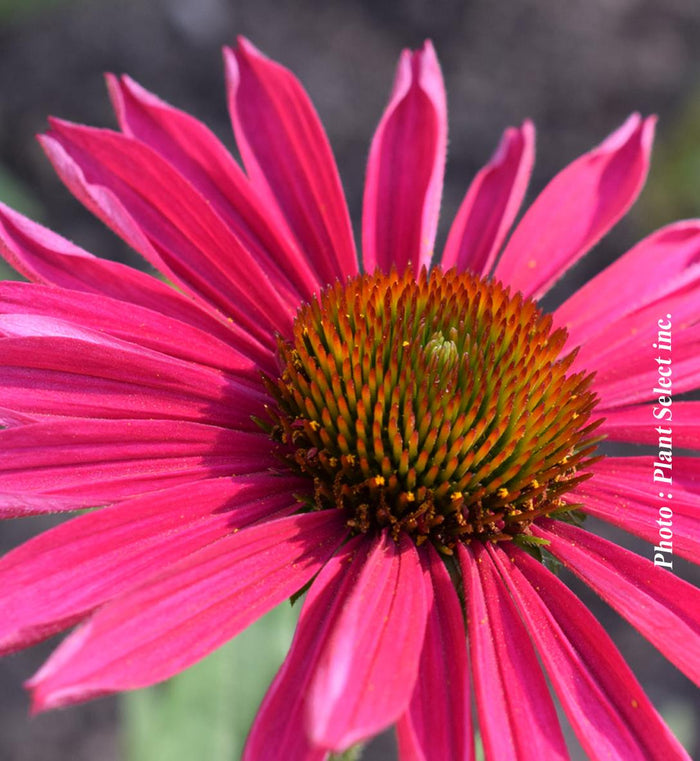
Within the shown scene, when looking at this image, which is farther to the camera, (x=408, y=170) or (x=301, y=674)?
(x=408, y=170)

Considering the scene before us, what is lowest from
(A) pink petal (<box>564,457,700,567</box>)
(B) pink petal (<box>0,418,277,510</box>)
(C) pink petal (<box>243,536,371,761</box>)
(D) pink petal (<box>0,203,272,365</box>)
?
(C) pink petal (<box>243,536,371,761</box>)

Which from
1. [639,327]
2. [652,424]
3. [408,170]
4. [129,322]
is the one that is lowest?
[129,322]

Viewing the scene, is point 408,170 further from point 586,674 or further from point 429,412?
point 586,674

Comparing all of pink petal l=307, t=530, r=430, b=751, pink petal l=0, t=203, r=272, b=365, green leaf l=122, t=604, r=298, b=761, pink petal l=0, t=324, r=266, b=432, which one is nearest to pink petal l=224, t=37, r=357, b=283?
pink petal l=0, t=203, r=272, b=365

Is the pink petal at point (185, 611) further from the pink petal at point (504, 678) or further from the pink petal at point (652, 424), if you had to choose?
the pink petal at point (652, 424)

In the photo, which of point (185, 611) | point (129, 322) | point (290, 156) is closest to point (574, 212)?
point (290, 156)

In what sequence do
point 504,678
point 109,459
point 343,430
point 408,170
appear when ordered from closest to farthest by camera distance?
point 504,678
point 109,459
point 343,430
point 408,170

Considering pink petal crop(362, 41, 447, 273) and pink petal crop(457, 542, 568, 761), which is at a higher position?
A: pink petal crop(362, 41, 447, 273)

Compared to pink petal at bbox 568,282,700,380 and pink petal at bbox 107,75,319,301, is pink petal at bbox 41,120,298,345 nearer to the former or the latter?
pink petal at bbox 107,75,319,301
